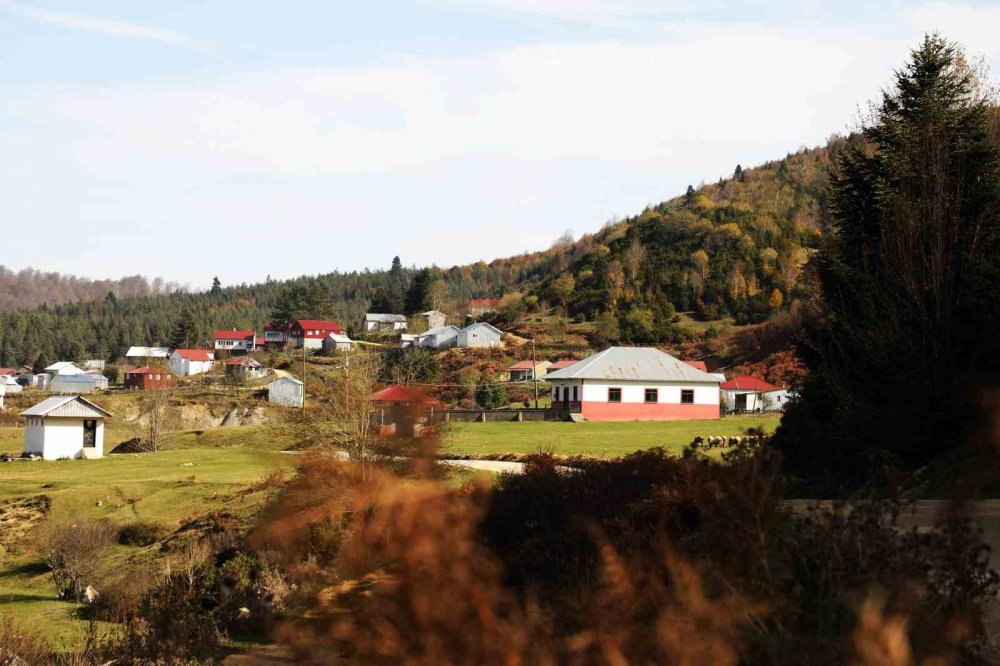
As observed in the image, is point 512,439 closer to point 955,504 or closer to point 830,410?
point 830,410

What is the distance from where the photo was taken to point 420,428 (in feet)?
65.9

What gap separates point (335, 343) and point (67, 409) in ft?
240

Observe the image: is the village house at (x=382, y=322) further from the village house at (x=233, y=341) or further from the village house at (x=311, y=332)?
the village house at (x=233, y=341)

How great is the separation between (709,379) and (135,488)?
3269 centimetres

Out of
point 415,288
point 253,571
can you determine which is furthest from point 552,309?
point 253,571

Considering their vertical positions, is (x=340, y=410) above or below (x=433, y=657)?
above

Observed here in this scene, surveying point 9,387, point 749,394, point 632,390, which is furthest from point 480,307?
point 632,390

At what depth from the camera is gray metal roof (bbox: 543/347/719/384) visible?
50.6 meters

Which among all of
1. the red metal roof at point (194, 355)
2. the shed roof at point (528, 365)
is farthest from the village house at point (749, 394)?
the red metal roof at point (194, 355)

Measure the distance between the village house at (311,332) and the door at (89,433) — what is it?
257 feet

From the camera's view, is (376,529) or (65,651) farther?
(376,529)

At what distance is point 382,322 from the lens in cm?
12988

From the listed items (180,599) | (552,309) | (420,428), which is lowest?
(180,599)

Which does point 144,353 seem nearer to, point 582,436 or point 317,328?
point 317,328
